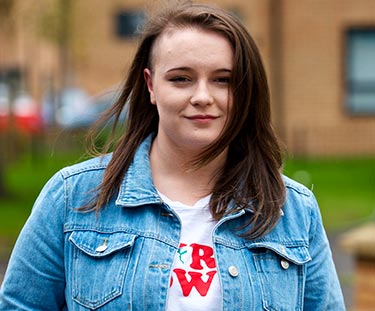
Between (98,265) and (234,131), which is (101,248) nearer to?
(98,265)

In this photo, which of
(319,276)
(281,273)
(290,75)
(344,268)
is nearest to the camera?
(281,273)

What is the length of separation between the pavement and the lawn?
0.90m

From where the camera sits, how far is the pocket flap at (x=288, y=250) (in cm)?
292

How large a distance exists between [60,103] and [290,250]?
2783 centimetres

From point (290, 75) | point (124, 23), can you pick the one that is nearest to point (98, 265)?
point (290, 75)

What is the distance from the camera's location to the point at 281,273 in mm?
2938

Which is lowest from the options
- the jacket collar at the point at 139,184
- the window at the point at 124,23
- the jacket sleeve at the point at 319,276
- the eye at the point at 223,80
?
the jacket sleeve at the point at 319,276

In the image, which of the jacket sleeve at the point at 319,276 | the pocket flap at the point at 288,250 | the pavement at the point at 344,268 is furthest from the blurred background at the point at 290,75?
the pocket flap at the point at 288,250

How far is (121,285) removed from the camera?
110 inches

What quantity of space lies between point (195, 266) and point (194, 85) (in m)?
0.52

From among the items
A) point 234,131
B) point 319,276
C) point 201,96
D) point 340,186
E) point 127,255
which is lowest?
point 340,186

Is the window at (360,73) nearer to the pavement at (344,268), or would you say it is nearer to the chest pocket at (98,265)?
the pavement at (344,268)

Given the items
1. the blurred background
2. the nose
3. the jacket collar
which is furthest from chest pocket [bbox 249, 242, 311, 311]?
the blurred background

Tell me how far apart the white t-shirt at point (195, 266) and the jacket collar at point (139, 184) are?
0.15ft
